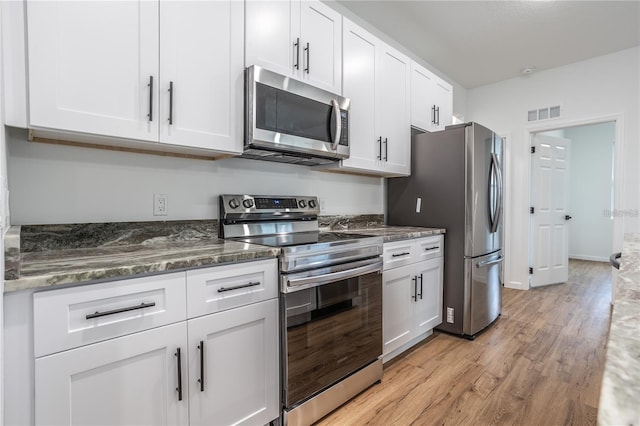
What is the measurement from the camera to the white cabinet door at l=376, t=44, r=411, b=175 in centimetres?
263

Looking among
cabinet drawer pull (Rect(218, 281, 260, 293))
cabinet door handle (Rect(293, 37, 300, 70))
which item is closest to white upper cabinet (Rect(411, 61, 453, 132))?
cabinet door handle (Rect(293, 37, 300, 70))

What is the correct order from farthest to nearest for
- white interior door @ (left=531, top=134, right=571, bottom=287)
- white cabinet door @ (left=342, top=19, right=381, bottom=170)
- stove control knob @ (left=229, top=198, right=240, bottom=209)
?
white interior door @ (left=531, top=134, right=571, bottom=287) → white cabinet door @ (left=342, top=19, right=381, bottom=170) → stove control knob @ (left=229, top=198, right=240, bottom=209)

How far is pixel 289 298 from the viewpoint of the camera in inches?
59.8

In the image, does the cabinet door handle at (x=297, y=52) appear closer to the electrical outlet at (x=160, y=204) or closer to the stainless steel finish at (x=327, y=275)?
the electrical outlet at (x=160, y=204)

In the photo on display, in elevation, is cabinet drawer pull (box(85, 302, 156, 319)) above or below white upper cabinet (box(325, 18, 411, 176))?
below

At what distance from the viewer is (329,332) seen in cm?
169

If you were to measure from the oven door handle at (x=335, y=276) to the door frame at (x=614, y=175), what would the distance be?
3225 millimetres

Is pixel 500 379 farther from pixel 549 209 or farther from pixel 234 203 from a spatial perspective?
pixel 549 209

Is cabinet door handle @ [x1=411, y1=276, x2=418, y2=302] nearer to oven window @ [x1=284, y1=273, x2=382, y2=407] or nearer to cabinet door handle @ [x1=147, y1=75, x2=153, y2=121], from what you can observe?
oven window @ [x1=284, y1=273, x2=382, y2=407]

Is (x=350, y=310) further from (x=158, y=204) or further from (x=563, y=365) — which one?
(x=563, y=365)

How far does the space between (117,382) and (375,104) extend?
2.30 meters

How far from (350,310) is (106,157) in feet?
4.74

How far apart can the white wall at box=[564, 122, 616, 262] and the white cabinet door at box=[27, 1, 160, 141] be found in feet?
24.1

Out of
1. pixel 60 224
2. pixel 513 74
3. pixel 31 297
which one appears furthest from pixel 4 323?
pixel 513 74
